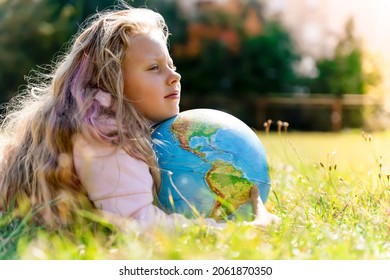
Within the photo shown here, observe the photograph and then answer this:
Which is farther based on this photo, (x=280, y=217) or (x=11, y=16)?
(x=11, y=16)

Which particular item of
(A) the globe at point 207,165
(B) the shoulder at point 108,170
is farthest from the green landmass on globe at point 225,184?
(B) the shoulder at point 108,170

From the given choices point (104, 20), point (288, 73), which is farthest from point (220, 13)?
point (104, 20)

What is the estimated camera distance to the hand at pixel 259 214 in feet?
12.9

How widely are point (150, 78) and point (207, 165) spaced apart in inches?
25.4

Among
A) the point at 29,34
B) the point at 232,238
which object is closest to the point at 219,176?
the point at 232,238

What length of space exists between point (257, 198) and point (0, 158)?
1.67 meters

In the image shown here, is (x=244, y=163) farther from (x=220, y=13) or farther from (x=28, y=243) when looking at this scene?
(x=220, y=13)

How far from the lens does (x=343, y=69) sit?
91.0ft

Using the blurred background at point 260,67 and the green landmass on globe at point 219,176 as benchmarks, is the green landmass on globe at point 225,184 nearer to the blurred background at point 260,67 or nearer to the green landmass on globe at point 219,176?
the green landmass on globe at point 219,176

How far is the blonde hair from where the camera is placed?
3979 mm

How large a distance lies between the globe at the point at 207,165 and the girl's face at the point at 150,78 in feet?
0.39

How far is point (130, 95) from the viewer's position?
432cm

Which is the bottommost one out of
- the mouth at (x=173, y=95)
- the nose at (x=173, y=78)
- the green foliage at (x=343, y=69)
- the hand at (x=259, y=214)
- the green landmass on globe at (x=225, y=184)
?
the green foliage at (x=343, y=69)

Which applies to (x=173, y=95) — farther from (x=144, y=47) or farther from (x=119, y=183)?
(x=119, y=183)
